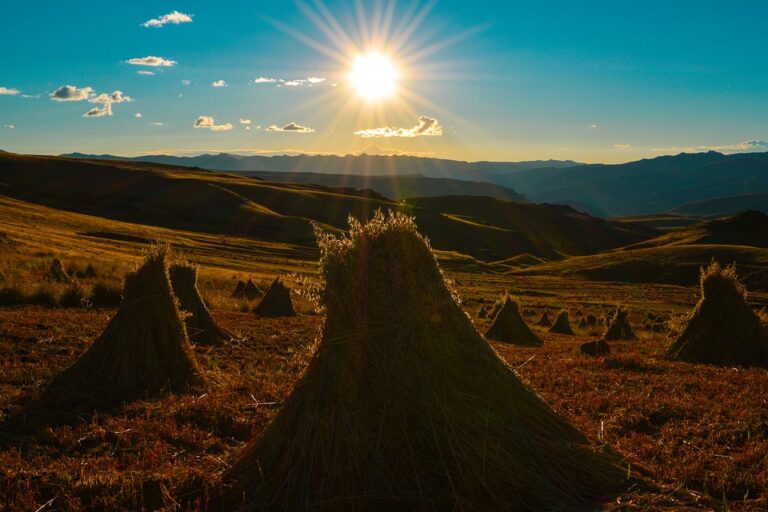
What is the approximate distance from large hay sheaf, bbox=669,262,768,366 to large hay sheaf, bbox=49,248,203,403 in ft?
39.3

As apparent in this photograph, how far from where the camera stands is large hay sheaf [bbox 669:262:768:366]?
44.0ft

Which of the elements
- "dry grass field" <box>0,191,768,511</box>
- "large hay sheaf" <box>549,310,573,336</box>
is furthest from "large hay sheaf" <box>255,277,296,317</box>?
"large hay sheaf" <box>549,310,573,336</box>

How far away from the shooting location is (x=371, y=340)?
5289 millimetres

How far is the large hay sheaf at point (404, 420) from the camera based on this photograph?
4.64m

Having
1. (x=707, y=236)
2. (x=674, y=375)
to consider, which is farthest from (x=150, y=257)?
(x=707, y=236)

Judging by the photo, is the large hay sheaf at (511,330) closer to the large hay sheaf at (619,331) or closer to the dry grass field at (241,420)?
the dry grass field at (241,420)

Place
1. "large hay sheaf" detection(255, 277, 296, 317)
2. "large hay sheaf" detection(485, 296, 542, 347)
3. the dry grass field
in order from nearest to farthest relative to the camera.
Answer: the dry grass field → "large hay sheaf" detection(485, 296, 542, 347) → "large hay sheaf" detection(255, 277, 296, 317)

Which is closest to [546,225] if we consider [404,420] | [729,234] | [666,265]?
[729,234]

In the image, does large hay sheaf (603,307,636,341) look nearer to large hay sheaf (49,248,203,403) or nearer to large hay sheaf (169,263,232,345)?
large hay sheaf (169,263,232,345)

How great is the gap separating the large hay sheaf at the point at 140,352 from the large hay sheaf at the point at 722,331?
39.3 feet

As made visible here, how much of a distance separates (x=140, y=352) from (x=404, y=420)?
5.88 meters

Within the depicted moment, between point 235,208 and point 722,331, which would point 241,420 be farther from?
point 235,208

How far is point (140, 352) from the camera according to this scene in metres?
9.05

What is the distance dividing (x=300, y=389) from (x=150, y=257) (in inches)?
222
